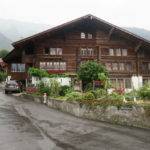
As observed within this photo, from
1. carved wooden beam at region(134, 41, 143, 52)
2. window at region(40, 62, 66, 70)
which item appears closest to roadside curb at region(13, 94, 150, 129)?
window at region(40, 62, 66, 70)

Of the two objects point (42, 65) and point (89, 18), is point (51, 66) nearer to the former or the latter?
point (42, 65)

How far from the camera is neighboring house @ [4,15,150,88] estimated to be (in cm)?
5419

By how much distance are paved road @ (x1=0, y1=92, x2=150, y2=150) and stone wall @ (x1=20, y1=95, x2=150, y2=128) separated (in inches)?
34.5

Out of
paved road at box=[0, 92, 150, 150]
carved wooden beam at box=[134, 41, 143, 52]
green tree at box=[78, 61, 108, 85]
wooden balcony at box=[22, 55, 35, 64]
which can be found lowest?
paved road at box=[0, 92, 150, 150]

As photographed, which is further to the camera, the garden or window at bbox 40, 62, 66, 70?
window at bbox 40, 62, 66, 70

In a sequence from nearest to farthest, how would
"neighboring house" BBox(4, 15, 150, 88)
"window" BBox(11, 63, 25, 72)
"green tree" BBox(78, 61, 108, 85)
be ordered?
"green tree" BBox(78, 61, 108, 85) → "neighboring house" BBox(4, 15, 150, 88) → "window" BBox(11, 63, 25, 72)

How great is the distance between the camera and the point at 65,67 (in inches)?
2168

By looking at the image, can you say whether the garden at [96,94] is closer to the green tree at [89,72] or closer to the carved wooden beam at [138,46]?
the green tree at [89,72]

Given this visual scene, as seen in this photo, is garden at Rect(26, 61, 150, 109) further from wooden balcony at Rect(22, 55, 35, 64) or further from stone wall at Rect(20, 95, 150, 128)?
wooden balcony at Rect(22, 55, 35, 64)

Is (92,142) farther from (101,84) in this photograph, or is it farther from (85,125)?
(101,84)

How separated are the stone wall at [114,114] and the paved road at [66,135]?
2.87 feet

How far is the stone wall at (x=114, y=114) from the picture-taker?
18.7 m

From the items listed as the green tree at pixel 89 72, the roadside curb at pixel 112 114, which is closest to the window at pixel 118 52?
the green tree at pixel 89 72

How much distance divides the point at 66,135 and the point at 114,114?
5185 mm
